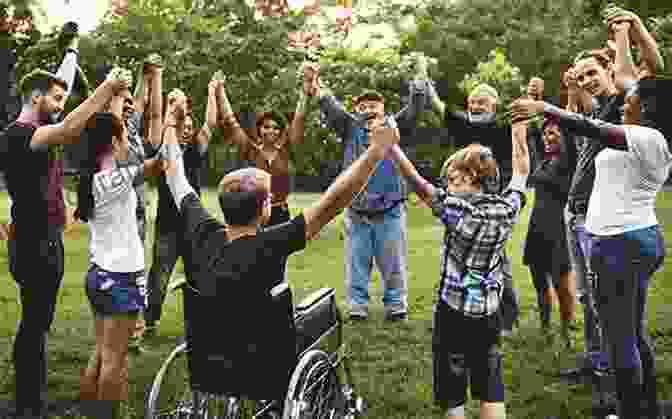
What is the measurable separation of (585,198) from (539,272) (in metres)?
1.35

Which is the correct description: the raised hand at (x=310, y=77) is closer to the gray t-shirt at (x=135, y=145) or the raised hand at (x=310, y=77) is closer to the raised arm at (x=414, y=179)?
the gray t-shirt at (x=135, y=145)

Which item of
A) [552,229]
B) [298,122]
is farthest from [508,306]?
[298,122]

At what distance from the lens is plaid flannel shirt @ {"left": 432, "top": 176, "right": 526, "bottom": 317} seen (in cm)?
319

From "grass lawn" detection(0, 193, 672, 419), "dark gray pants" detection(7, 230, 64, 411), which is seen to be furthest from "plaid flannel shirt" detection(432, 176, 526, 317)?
"dark gray pants" detection(7, 230, 64, 411)

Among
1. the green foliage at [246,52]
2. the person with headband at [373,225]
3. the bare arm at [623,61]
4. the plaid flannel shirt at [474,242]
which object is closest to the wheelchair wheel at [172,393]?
the plaid flannel shirt at [474,242]

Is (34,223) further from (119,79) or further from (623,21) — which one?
(623,21)

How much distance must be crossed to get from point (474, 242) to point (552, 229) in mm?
2326

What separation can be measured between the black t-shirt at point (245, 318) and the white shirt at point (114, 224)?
92 centimetres

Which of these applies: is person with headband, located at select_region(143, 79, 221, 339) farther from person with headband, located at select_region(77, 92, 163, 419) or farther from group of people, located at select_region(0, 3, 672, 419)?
person with headband, located at select_region(77, 92, 163, 419)

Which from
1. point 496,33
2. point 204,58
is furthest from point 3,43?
point 496,33

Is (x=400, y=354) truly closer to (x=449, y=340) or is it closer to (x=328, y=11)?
(x=449, y=340)

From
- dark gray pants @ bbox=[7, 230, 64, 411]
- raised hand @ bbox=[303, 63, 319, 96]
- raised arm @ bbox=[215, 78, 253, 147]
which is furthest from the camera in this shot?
raised arm @ bbox=[215, 78, 253, 147]

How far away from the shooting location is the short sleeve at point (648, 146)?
3.03 m

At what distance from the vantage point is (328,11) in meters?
13.5
